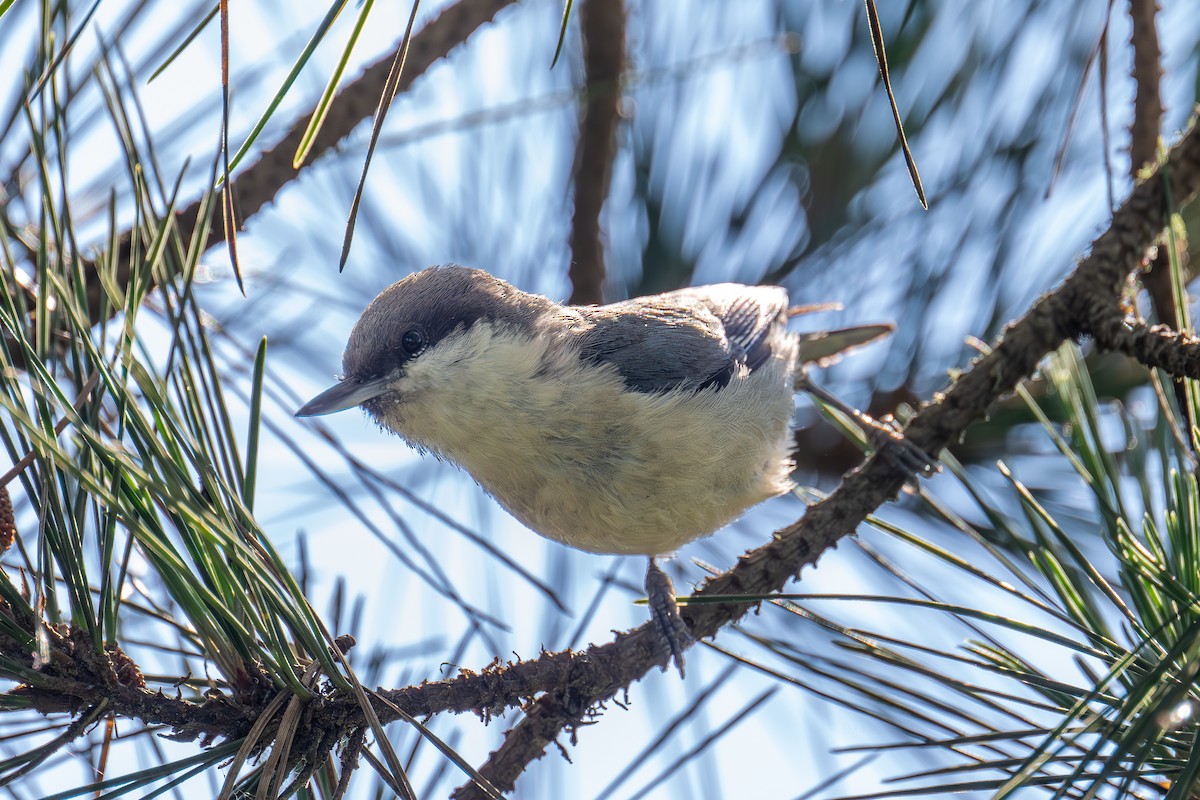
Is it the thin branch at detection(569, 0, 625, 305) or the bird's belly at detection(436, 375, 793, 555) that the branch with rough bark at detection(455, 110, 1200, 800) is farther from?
the thin branch at detection(569, 0, 625, 305)

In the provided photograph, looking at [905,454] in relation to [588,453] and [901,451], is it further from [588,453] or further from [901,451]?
[588,453]

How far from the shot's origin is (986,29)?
8.34ft

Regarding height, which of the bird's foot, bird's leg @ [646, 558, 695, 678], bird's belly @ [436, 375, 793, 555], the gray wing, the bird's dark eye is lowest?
bird's leg @ [646, 558, 695, 678]

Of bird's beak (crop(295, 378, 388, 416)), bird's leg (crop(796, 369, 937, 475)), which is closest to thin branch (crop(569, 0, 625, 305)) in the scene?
bird's beak (crop(295, 378, 388, 416))

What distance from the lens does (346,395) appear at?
2.32m

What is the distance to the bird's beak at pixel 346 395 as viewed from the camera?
2.17 metres

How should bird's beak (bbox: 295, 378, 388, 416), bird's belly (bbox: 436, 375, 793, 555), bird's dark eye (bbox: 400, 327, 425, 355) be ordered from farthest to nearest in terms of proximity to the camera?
1. bird's dark eye (bbox: 400, 327, 425, 355)
2. bird's belly (bbox: 436, 375, 793, 555)
3. bird's beak (bbox: 295, 378, 388, 416)

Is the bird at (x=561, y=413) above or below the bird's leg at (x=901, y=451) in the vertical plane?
Answer: above

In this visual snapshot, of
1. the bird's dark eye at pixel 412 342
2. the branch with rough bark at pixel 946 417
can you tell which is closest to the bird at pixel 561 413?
the bird's dark eye at pixel 412 342

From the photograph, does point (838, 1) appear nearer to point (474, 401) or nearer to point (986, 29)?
point (986, 29)

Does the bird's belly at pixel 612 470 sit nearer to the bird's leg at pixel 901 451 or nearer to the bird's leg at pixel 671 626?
the bird's leg at pixel 671 626

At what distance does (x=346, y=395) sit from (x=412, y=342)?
0.21 metres

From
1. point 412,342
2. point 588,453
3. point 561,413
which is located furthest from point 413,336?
point 588,453

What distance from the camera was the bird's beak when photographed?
217 cm
